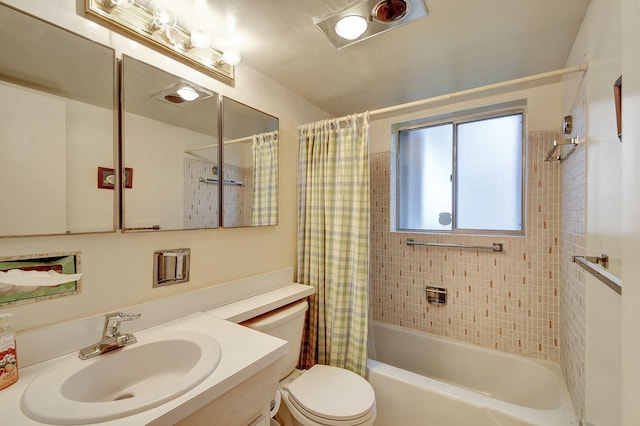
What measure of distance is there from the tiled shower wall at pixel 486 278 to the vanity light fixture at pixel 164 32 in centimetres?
152

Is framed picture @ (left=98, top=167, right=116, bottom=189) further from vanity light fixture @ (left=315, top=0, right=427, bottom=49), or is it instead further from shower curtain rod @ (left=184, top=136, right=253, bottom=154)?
vanity light fixture @ (left=315, top=0, right=427, bottom=49)

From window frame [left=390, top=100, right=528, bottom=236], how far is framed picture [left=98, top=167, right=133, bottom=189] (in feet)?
6.22

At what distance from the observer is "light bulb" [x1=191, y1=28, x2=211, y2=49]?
1252mm

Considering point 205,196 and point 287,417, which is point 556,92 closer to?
point 205,196

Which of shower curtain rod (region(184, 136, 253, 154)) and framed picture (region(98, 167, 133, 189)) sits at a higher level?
shower curtain rod (region(184, 136, 253, 154))

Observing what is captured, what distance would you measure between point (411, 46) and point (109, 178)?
1566 mm

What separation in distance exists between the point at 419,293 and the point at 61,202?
7.38 feet

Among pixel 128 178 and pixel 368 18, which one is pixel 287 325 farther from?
pixel 368 18

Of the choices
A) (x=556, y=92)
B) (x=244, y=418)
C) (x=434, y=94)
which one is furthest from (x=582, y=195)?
(x=244, y=418)

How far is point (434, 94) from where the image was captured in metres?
2.02

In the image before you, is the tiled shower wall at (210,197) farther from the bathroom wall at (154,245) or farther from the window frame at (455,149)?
the window frame at (455,149)

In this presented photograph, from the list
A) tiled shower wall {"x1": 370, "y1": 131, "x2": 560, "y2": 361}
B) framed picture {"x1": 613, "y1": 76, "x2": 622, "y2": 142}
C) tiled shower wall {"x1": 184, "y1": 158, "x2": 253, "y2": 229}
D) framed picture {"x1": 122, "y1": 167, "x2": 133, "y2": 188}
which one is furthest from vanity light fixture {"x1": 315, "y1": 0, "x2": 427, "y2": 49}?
tiled shower wall {"x1": 370, "y1": 131, "x2": 560, "y2": 361}

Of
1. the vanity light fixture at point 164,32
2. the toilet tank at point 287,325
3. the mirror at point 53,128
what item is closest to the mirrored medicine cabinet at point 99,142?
the mirror at point 53,128

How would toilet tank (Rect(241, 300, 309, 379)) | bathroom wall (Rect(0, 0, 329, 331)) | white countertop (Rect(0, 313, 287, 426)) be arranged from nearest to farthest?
white countertop (Rect(0, 313, 287, 426)), bathroom wall (Rect(0, 0, 329, 331)), toilet tank (Rect(241, 300, 309, 379))
